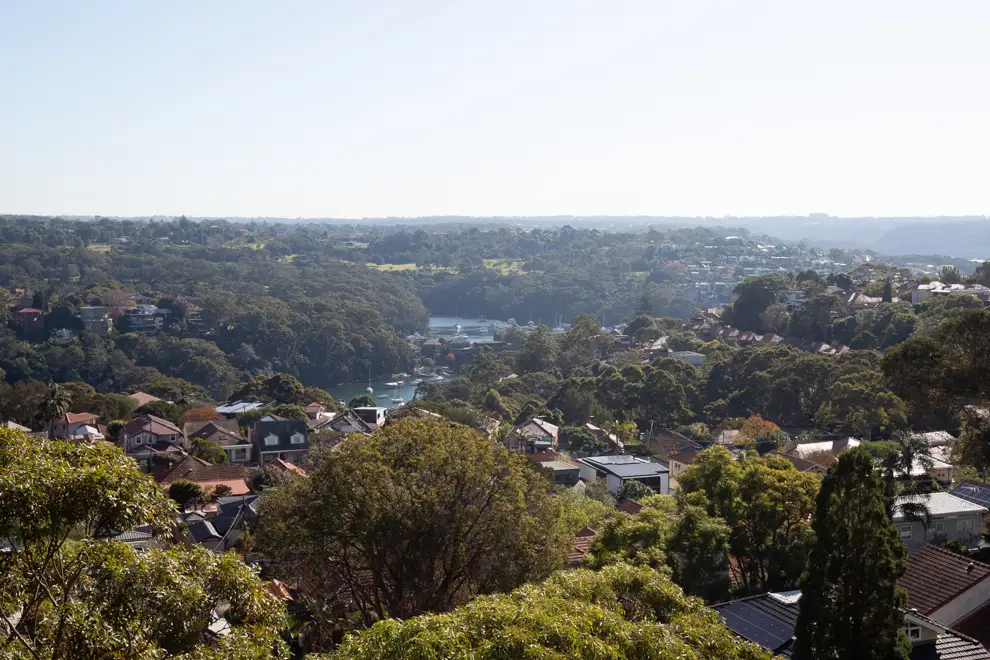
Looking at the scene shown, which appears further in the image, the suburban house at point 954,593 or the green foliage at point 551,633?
the suburban house at point 954,593

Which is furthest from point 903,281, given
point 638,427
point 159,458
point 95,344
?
point 95,344

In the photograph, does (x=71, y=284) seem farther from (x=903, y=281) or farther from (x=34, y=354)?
(x=903, y=281)

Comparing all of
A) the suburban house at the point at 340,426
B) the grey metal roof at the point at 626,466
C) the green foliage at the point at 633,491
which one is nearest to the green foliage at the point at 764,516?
the green foliage at the point at 633,491

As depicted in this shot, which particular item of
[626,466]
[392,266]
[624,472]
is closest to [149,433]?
[626,466]

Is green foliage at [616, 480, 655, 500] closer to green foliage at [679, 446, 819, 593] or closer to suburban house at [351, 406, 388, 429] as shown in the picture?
green foliage at [679, 446, 819, 593]

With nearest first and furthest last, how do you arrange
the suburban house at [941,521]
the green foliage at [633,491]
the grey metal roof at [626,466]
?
the suburban house at [941,521]
the green foliage at [633,491]
the grey metal roof at [626,466]

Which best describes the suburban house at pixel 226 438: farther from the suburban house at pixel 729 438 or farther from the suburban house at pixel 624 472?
the suburban house at pixel 729 438
